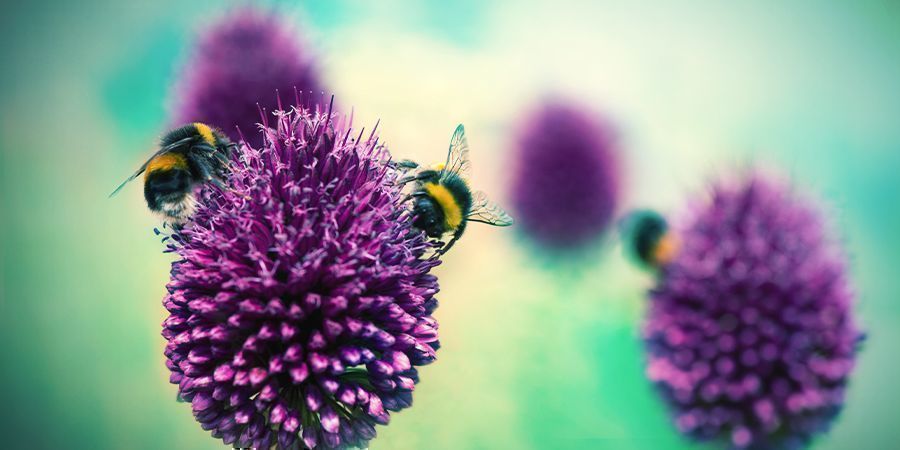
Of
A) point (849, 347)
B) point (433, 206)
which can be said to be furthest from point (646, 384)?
point (433, 206)

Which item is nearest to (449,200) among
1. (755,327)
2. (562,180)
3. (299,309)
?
(299,309)

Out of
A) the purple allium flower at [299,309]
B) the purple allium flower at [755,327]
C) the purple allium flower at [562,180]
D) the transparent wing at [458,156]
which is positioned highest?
the purple allium flower at [562,180]

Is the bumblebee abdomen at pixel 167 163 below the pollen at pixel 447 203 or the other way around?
below

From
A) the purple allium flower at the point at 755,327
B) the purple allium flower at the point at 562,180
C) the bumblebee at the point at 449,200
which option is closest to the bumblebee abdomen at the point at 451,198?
the bumblebee at the point at 449,200

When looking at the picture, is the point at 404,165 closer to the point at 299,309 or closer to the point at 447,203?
the point at 447,203

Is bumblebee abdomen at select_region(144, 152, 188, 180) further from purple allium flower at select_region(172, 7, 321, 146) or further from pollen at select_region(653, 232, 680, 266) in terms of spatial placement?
pollen at select_region(653, 232, 680, 266)

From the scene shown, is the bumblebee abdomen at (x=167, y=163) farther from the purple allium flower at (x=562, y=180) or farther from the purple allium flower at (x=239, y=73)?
the purple allium flower at (x=562, y=180)
